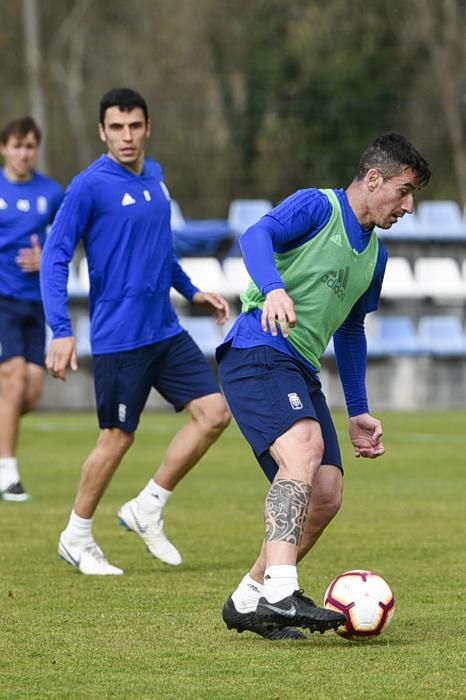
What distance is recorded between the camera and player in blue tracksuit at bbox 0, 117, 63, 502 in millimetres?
11883

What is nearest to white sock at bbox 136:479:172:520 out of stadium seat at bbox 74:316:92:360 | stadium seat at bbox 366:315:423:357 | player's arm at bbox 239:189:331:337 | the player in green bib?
the player in green bib

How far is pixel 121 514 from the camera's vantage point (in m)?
8.78

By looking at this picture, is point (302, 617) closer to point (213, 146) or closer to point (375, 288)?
point (375, 288)

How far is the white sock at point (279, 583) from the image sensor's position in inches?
238

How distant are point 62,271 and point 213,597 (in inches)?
71.5

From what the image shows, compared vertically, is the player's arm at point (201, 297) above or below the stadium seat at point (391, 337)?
above

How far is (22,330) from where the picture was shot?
39.5 ft

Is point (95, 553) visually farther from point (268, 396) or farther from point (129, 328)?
point (268, 396)

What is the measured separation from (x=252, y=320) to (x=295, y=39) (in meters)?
31.2

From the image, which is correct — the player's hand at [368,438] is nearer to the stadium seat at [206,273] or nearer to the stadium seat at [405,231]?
the stadium seat at [206,273]

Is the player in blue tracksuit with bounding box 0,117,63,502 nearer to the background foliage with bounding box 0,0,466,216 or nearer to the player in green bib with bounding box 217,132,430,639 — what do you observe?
the player in green bib with bounding box 217,132,430,639

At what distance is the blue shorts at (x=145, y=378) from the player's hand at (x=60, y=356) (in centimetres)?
77

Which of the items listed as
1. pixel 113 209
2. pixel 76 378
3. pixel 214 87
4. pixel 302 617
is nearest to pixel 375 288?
pixel 302 617

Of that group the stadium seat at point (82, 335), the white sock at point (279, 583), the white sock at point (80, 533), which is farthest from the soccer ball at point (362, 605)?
the stadium seat at point (82, 335)
